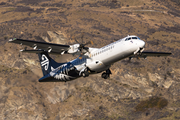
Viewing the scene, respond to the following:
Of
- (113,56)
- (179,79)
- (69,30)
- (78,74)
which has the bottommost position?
(179,79)

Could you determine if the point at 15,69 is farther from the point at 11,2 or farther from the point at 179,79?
the point at 11,2

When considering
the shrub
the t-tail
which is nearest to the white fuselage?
the t-tail

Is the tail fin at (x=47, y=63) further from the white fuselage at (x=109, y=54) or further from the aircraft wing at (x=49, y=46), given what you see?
the white fuselage at (x=109, y=54)

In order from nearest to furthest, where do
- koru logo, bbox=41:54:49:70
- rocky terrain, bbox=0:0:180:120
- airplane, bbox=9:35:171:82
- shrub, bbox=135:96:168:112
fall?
1. airplane, bbox=9:35:171:82
2. koru logo, bbox=41:54:49:70
3. shrub, bbox=135:96:168:112
4. rocky terrain, bbox=0:0:180:120

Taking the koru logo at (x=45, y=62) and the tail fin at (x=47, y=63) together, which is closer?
the tail fin at (x=47, y=63)

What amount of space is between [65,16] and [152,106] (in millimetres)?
46678

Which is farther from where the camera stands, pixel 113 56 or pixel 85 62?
pixel 85 62

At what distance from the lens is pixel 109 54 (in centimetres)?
2834

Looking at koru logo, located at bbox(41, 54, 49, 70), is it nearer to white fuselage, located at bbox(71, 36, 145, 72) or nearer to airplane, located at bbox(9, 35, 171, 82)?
airplane, located at bbox(9, 35, 171, 82)

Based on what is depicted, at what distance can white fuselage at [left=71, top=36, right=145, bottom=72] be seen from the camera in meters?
26.8

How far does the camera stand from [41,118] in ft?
210

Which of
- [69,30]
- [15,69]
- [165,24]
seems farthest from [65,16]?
[165,24]

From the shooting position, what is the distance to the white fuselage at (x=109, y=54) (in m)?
26.8

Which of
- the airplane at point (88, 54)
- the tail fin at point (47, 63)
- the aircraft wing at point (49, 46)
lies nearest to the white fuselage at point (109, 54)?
the airplane at point (88, 54)
